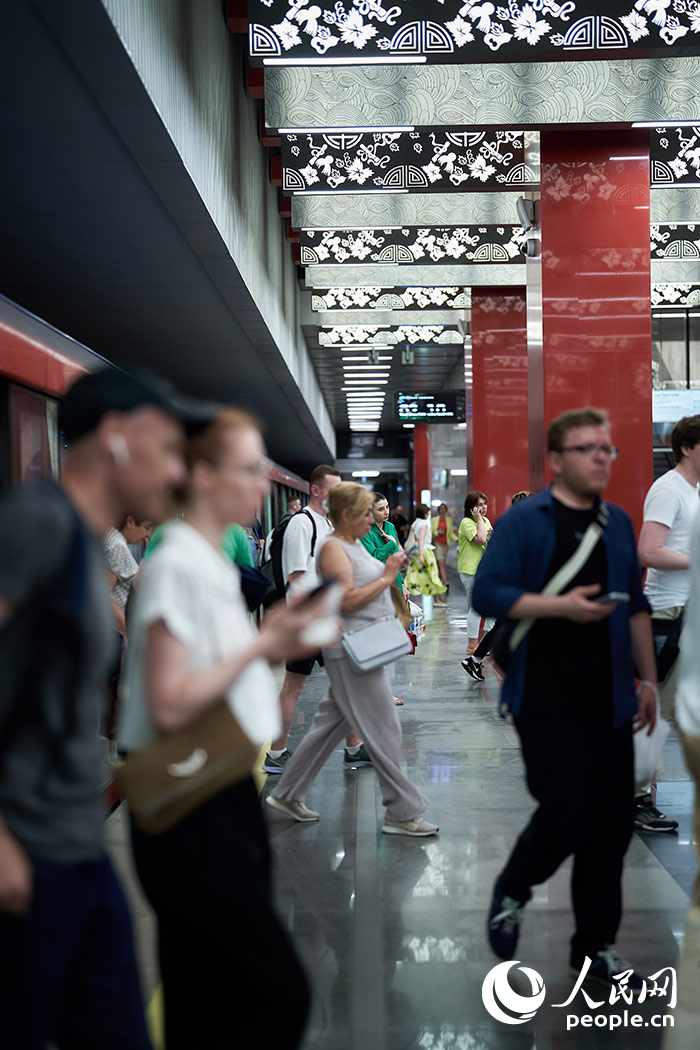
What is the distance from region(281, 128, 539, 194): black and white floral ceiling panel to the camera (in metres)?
9.63

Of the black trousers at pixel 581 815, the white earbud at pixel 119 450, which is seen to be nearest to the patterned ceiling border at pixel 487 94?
the black trousers at pixel 581 815

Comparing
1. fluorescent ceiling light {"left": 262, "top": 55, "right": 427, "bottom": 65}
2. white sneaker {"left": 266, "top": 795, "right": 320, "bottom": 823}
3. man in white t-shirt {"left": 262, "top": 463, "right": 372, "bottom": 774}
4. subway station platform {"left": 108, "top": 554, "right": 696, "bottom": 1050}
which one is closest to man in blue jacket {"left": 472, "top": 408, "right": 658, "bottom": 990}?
subway station platform {"left": 108, "top": 554, "right": 696, "bottom": 1050}

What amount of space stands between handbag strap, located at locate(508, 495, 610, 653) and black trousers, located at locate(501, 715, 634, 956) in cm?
27

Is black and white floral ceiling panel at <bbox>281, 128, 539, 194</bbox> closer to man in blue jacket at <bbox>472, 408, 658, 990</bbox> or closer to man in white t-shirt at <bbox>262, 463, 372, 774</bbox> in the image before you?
man in white t-shirt at <bbox>262, 463, 372, 774</bbox>

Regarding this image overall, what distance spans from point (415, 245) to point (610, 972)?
10.6 metres

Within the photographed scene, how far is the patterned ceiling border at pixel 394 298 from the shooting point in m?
16.3

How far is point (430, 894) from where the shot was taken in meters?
4.53

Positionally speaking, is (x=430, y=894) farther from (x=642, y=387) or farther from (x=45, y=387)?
(x=642, y=387)

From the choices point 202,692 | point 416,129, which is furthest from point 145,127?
point 202,692

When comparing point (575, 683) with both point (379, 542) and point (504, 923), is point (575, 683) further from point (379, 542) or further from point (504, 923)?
point (379, 542)

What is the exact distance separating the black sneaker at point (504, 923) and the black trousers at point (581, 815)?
0.12 feet

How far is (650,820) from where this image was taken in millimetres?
5414

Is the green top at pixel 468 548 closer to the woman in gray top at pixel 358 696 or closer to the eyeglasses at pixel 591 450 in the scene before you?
the woman in gray top at pixel 358 696

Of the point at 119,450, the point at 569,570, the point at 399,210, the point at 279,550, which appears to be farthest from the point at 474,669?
the point at 119,450
